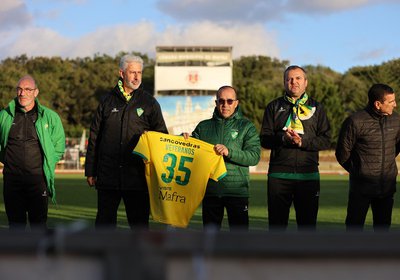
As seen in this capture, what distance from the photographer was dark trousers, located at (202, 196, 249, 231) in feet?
22.6

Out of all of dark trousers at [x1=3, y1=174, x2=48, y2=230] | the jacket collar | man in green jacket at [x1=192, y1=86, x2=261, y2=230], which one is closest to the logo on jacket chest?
man in green jacket at [x1=192, y1=86, x2=261, y2=230]

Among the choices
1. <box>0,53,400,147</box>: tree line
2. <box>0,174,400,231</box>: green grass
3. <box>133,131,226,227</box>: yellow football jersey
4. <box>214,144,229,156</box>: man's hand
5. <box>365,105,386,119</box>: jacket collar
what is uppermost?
<box>0,53,400,147</box>: tree line

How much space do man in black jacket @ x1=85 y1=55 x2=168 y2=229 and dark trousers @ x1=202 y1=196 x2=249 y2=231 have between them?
579mm

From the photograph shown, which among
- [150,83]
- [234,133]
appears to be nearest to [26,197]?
[234,133]

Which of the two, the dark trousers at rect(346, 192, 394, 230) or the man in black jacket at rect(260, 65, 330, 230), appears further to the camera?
the dark trousers at rect(346, 192, 394, 230)

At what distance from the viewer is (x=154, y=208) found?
6.99 m

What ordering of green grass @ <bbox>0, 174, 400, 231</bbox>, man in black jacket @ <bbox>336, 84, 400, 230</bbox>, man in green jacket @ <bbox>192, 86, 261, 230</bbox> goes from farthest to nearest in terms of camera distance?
1. green grass @ <bbox>0, 174, 400, 231</bbox>
2. man in black jacket @ <bbox>336, 84, 400, 230</bbox>
3. man in green jacket @ <bbox>192, 86, 261, 230</bbox>

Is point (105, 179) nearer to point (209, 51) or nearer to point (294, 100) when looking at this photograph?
point (294, 100)

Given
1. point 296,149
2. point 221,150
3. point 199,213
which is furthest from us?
point 199,213

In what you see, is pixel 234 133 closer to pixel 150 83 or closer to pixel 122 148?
pixel 122 148

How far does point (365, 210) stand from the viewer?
23.7 ft

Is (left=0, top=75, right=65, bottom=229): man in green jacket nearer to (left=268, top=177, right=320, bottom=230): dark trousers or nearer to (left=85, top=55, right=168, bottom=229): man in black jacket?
(left=85, top=55, right=168, bottom=229): man in black jacket

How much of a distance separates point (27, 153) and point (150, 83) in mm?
75632

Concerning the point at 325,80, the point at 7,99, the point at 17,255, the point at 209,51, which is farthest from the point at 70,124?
the point at 17,255
